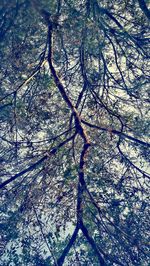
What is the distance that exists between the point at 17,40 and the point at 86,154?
2.39 metres

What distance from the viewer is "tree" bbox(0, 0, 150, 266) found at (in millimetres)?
7277

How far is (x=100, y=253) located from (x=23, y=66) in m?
3.80

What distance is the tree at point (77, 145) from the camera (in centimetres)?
728

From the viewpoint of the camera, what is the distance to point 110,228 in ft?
24.8

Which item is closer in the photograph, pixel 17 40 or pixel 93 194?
pixel 17 40

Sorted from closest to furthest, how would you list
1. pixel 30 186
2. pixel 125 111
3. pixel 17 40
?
pixel 17 40 < pixel 30 186 < pixel 125 111

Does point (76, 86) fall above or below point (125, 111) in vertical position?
above

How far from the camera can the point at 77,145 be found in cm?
797

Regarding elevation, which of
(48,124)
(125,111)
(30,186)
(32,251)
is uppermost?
(48,124)

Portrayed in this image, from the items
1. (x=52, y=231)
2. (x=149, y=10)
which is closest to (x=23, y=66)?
(x=149, y=10)

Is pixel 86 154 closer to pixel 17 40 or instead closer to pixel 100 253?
pixel 100 253

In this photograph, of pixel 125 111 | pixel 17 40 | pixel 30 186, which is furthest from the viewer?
pixel 125 111

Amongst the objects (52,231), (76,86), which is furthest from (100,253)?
(76,86)

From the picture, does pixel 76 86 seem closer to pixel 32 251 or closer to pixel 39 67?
pixel 39 67
